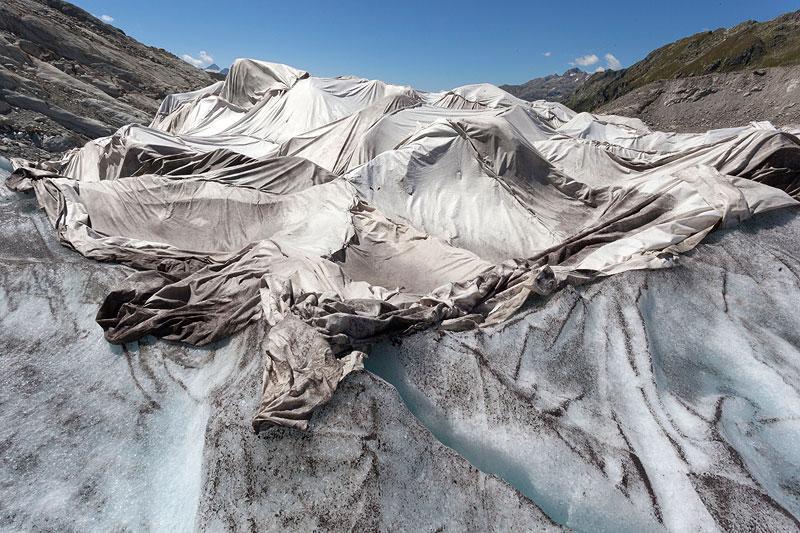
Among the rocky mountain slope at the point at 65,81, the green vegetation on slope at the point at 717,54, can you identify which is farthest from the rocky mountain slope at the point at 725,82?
the rocky mountain slope at the point at 65,81

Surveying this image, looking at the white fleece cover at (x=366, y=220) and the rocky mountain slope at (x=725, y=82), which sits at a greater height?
the rocky mountain slope at (x=725, y=82)

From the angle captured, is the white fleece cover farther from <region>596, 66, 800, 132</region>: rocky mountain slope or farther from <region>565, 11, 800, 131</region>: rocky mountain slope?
<region>565, 11, 800, 131</region>: rocky mountain slope

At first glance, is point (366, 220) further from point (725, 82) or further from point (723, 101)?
point (725, 82)

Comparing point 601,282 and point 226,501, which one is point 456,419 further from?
point 601,282

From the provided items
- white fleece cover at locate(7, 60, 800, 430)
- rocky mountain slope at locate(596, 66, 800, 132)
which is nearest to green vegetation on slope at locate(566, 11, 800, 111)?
rocky mountain slope at locate(596, 66, 800, 132)

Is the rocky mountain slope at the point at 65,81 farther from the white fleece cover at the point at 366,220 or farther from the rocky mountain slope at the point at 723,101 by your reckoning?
the rocky mountain slope at the point at 723,101

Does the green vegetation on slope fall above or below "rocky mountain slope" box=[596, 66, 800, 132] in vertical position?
above
